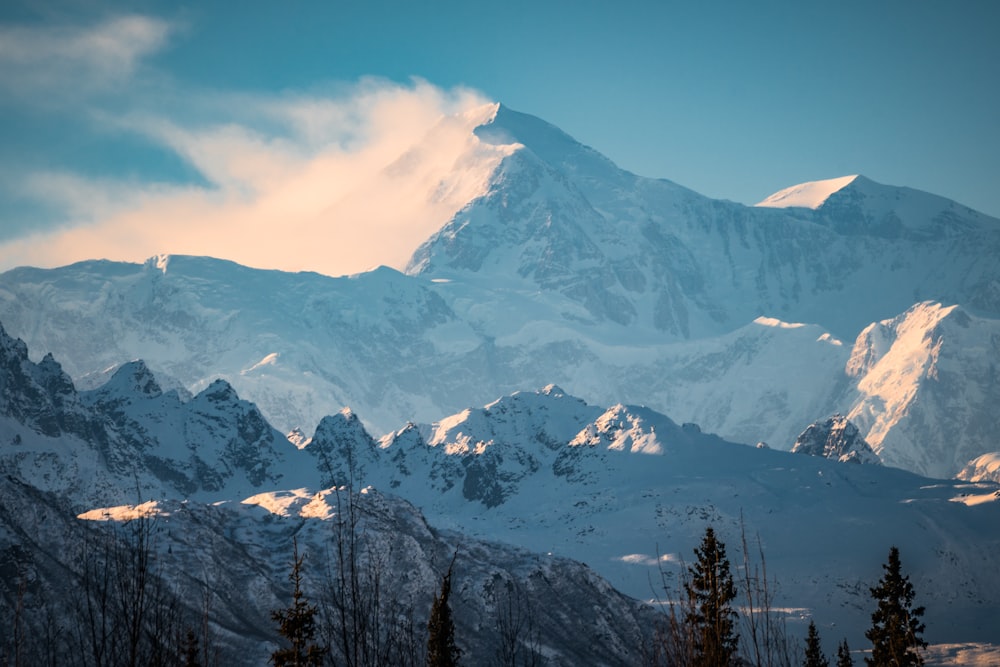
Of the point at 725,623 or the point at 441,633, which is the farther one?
the point at 725,623

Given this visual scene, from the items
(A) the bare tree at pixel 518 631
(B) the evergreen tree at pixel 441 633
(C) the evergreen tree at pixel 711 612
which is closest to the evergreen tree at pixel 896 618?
(C) the evergreen tree at pixel 711 612

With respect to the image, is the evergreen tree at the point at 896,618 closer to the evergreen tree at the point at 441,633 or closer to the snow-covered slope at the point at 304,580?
the evergreen tree at the point at 441,633

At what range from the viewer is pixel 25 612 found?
128 meters

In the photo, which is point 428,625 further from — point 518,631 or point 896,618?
point 518,631

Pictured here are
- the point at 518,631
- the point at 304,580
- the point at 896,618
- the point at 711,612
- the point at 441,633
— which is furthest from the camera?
the point at 304,580

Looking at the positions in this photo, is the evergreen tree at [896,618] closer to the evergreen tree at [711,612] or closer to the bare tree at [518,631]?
the evergreen tree at [711,612]

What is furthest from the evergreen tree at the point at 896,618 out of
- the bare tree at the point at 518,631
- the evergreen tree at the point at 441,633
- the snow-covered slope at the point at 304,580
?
the snow-covered slope at the point at 304,580

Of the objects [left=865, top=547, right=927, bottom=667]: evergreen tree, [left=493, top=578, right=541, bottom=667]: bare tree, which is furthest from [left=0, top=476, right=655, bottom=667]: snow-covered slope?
[left=865, top=547, right=927, bottom=667]: evergreen tree

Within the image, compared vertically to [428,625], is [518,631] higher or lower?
lower

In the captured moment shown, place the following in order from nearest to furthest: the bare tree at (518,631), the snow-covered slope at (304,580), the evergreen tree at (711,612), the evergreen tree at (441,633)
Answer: the evergreen tree at (711,612) → the evergreen tree at (441,633) → the bare tree at (518,631) → the snow-covered slope at (304,580)

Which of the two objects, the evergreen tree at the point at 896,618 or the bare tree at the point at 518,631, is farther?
the bare tree at the point at 518,631

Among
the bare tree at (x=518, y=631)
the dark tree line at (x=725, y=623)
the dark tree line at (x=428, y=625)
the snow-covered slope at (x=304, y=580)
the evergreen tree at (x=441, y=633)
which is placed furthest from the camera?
the snow-covered slope at (x=304, y=580)

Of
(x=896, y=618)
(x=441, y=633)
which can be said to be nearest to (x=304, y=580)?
(x=896, y=618)

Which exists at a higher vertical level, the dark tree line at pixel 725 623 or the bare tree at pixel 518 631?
the dark tree line at pixel 725 623
